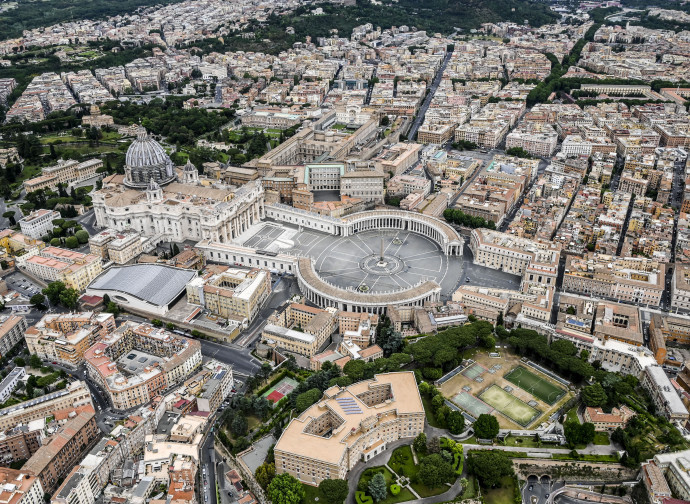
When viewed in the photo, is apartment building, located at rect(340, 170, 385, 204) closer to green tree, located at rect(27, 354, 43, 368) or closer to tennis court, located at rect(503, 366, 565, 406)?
tennis court, located at rect(503, 366, 565, 406)

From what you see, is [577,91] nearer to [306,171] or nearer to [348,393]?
[306,171]

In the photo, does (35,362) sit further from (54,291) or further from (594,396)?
(594,396)

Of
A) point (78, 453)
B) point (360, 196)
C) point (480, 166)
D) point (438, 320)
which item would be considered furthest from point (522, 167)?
point (78, 453)

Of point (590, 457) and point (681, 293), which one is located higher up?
point (681, 293)

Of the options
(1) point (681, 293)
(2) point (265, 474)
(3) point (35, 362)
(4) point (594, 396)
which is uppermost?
(1) point (681, 293)

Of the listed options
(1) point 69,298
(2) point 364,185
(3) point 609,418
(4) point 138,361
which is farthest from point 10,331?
(3) point 609,418

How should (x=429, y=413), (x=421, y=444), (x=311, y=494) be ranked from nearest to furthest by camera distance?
1. (x=311, y=494)
2. (x=421, y=444)
3. (x=429, y=413)

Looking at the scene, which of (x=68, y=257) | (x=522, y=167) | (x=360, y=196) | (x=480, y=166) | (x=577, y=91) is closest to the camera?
(x=68, y=257)
